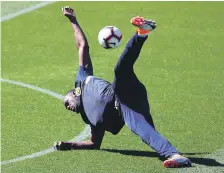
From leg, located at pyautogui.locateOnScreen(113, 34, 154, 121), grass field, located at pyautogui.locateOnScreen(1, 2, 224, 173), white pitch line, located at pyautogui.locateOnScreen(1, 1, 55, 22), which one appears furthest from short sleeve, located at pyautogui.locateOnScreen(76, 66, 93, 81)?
white pitch line, located at pyautogui.locateOnScreen(1, 1, 55, 22)

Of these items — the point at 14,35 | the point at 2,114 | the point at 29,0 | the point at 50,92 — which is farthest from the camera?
the point at 29,0

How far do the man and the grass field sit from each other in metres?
0.21

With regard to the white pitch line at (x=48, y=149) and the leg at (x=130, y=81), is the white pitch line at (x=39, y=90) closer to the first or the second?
Result: the white pitch line at (x=48, y=149)

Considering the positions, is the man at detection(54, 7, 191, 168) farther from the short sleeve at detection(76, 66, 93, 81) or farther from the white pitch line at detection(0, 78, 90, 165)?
the white pitch line at detection(0, 78, 90, 165)

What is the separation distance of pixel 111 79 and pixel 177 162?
14.0ft

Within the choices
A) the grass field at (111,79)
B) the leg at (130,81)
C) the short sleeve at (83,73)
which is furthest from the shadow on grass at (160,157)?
the short sleeve at (83,73)

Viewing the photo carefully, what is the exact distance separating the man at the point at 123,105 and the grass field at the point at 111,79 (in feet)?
0.67

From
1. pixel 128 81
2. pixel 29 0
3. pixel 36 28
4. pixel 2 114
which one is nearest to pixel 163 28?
pixel 36 28

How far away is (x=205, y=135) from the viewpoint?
33.4 feet

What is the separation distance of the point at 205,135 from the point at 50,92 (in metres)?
3.05

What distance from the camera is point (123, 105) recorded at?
940 cm

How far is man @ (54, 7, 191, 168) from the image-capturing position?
358 inches

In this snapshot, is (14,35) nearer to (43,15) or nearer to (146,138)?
(43,15)

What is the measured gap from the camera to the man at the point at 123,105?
9.10m
